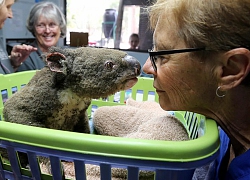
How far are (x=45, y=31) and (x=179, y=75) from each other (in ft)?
4.95

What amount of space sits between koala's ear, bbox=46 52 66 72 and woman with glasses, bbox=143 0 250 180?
235 millimetres

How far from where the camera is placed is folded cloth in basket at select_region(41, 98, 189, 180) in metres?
0.65

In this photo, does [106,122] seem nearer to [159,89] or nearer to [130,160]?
[159,89]

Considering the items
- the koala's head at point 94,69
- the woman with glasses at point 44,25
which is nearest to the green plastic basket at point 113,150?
the koala's head at point 94,69

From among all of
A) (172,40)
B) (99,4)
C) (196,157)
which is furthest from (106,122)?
(99,4)

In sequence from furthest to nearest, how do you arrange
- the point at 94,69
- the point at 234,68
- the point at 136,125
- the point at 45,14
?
the point at 45,14 → the point at 136,125 → the point at 94,69 → the point at 234,68

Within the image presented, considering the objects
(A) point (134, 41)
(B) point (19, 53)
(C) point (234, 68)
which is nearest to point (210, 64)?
(C) point (234, 68)

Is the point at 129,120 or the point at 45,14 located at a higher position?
the point at 45,14

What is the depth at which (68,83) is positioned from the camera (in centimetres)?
73

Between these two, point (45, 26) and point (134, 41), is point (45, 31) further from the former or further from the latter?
point (134, 41)

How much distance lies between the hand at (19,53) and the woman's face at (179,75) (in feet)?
3.55

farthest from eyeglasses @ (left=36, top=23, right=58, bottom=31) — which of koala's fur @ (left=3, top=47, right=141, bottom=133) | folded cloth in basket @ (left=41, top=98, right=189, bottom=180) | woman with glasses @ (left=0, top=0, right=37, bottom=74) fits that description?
koala's fur @ (left=3, top=47, right=141, bottom=133)

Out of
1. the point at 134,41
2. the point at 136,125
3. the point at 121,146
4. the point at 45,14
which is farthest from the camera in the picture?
the point at 134,41

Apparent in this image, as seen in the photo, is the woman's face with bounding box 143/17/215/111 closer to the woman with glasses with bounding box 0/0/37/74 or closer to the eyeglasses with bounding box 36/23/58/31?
the woman with glasses with bounding box 0/0/37/74
